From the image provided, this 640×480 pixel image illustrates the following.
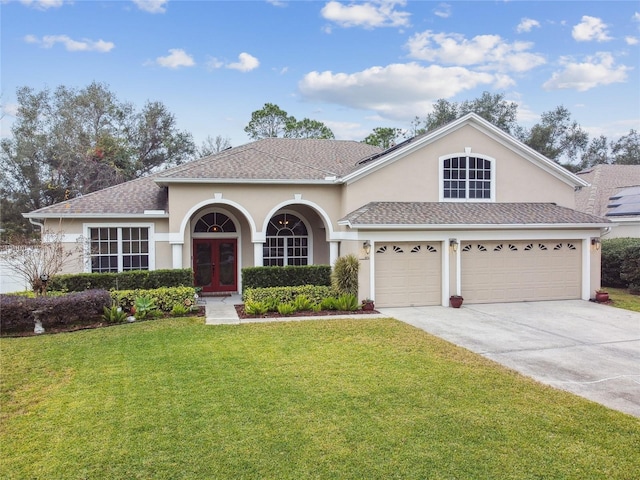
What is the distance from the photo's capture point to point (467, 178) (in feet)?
55.1

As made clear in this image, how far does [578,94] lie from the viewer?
86.9ft

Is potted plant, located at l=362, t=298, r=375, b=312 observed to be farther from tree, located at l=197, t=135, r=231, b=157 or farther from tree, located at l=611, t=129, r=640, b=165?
tree, located at l=611, t=129, r=640, b=165

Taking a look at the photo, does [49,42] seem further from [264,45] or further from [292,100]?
[292,100]

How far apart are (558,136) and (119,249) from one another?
46.1 meters

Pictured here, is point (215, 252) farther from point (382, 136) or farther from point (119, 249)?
point (382, 136)

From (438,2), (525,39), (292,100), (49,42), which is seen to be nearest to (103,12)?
(49,42)

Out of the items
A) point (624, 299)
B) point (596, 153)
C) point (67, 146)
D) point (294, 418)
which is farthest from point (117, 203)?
point (596, 153)

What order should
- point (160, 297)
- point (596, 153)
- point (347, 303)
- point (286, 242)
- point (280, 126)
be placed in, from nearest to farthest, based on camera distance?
point (160, 297)
point (347, 303)
point (286, 242)
point (280, 126)
point (596, 153)

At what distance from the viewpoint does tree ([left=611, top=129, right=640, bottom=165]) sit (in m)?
50.7

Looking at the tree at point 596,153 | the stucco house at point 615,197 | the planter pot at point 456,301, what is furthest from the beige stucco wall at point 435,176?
the tree at point 596,153

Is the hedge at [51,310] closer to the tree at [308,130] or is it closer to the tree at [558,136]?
the tree at [308,130]

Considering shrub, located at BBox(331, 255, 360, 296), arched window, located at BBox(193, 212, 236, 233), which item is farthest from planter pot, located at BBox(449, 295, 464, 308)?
Answer: arched window, located at BBox(193, 212, 236, 233)

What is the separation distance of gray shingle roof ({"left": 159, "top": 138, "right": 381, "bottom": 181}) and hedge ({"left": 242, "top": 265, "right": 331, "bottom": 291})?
329 cm

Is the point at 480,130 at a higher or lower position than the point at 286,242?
higher
